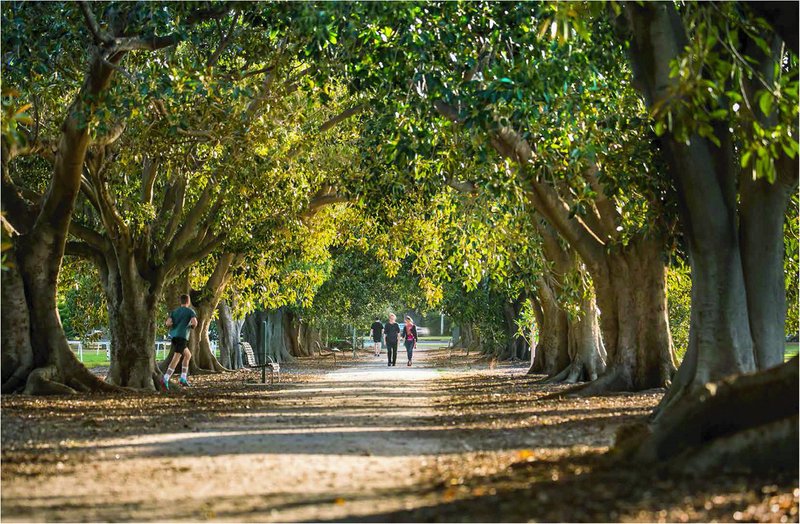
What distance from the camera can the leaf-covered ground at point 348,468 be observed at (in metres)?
7.18

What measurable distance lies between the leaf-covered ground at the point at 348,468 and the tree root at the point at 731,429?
0.31 meters

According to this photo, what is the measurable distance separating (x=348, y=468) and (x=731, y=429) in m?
2.84

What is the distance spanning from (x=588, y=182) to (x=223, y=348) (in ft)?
74.3

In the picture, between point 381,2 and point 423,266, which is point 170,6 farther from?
point 423,266

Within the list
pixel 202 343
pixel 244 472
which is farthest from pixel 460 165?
pixel 202 343

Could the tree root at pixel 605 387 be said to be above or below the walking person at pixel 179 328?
below

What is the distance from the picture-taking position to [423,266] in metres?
28.0

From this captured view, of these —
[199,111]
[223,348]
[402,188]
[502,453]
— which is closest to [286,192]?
[402,188]

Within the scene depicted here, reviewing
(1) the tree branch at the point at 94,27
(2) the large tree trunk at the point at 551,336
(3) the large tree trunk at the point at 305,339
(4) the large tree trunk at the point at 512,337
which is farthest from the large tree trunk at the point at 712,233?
(3) the large tree trunk at the point at 305,339

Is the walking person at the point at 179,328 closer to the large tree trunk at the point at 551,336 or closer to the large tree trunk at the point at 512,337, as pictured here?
the large tree trunk at the point at 551,336

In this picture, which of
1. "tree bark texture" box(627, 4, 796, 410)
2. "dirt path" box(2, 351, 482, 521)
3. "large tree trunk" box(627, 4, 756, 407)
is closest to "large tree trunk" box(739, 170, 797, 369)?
"tree bark texture" box(627, 4, 796, 410)

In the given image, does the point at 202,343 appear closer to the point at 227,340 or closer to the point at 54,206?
the point at 227,340

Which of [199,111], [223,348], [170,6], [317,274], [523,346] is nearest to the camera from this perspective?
[170,6]

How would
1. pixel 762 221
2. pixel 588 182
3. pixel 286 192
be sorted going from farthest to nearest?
pixel 286 192, pixel 588 182, pixel 762 221
